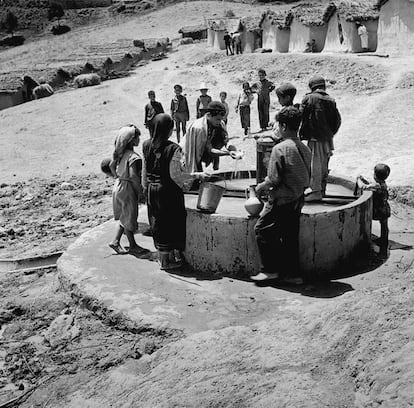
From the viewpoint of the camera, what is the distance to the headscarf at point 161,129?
6348mm

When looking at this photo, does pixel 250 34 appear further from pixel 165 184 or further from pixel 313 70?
pixel 165 184

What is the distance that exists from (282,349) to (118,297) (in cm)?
228

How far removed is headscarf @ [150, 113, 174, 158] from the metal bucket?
643 mm

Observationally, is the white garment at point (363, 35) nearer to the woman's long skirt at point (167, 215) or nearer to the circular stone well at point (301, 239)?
the circular stone well at point (301, 239)

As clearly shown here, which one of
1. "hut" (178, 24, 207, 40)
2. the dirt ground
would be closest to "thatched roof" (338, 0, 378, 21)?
the dirt ground

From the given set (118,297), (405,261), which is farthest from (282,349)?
(405,261)

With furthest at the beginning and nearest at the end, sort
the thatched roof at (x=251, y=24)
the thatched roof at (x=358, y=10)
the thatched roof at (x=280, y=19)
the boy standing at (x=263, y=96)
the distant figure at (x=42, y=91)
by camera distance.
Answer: the thatched roof at (x=251, y=24), the distant figure at (x=42, y=91), the thatched roof at (x=280, y=19), the thatched roof at (x=358, y=10), the boy standing at (x=263, y=96)

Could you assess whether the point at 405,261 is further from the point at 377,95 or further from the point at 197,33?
the point at 197,33

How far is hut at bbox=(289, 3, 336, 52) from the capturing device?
26.3 m

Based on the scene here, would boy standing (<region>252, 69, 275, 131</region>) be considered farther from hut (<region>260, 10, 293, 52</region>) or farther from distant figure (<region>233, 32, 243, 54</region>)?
distant figure (<region>233, 32, 243, 54</region>)

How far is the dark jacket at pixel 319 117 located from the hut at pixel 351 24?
1815 cm

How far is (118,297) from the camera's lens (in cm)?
634

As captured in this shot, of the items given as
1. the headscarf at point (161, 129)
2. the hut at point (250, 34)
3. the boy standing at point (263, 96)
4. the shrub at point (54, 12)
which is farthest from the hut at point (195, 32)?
the headscarf at point (161, 129)

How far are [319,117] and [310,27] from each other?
20.7 meters
